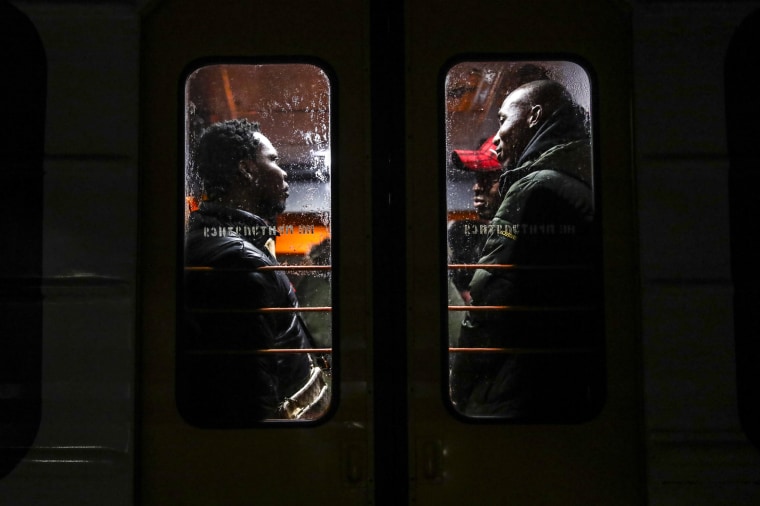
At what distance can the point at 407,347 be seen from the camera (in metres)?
1.95

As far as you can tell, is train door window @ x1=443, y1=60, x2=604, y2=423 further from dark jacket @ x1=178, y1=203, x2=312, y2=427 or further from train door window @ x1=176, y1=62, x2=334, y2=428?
dark jacket @ x1=178, y1=203, x2=312, y2=427

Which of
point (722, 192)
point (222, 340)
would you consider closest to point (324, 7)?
point (222, 340)

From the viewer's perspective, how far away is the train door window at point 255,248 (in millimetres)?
1967

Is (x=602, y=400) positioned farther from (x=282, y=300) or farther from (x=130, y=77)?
(x=130, y=77)

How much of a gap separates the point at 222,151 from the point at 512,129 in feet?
3.26

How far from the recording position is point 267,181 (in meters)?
2.02

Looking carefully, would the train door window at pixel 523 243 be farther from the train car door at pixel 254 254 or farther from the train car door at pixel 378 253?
the train car door at pixel 254 254

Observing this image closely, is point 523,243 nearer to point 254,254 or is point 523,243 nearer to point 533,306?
point 533,306

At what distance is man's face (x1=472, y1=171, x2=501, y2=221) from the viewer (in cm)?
200

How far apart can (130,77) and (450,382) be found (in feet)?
4.80

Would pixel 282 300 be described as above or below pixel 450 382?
above

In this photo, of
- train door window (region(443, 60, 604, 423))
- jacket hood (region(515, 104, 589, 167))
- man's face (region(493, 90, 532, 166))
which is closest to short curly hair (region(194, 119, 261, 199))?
train door window (region(443, 60, 604, 423))

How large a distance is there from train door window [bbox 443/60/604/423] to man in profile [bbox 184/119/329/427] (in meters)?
0.52

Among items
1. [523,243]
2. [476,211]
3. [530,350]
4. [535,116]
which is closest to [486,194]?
[476,211]
